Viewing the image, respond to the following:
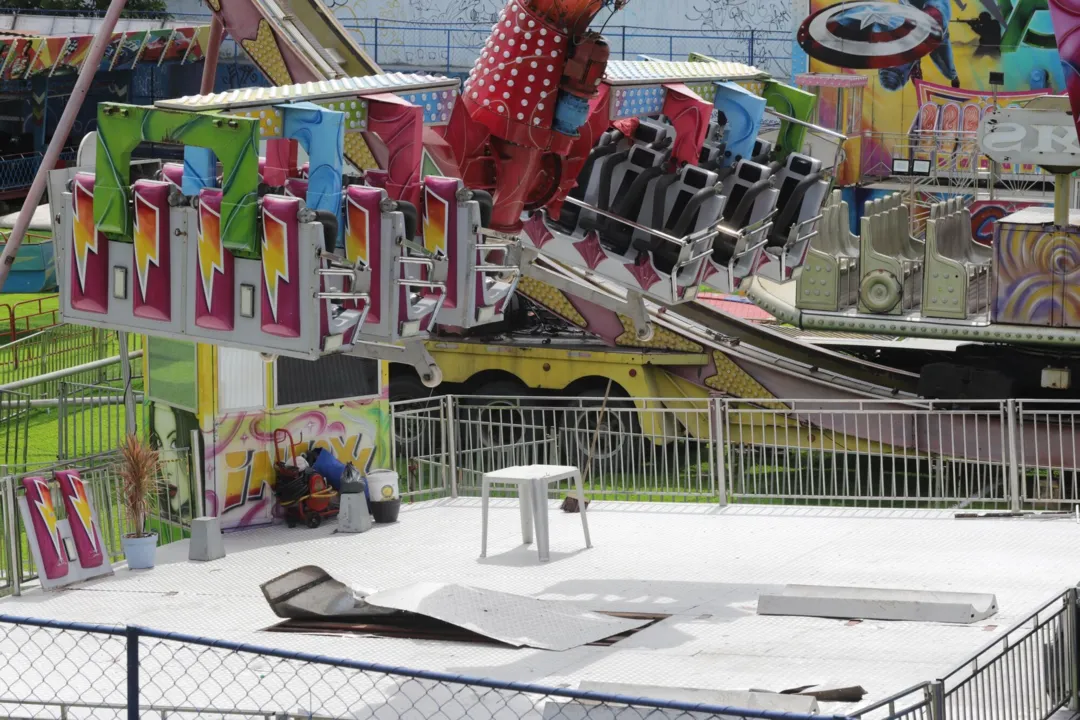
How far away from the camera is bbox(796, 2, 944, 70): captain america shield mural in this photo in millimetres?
29344

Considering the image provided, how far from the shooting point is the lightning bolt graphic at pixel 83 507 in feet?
41.4

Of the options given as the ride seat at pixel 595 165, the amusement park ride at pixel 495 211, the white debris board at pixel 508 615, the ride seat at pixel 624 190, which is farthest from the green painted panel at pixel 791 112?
the white debris board at pixel 508 615

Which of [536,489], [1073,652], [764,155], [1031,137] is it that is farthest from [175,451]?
[1031,137]

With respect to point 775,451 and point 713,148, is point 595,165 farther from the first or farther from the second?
point 775,451

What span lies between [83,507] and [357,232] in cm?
359

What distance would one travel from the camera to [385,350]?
11375mm

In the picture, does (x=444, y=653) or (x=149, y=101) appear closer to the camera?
(x=444, y=653)

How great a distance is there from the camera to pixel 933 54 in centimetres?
2942

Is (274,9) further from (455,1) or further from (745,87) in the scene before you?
(455,1)

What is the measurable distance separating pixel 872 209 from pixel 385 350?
805 cm

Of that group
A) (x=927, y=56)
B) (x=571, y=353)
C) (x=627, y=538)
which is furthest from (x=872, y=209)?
(x=927, y=56)

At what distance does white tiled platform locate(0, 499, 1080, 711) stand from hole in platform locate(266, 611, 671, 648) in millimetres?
115

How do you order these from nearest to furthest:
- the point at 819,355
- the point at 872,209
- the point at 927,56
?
the point at 872,209
the point at 819,355
the point at 927,56

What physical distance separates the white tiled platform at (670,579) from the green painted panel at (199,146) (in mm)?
2832
